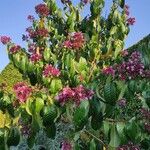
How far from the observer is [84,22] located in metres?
7.75

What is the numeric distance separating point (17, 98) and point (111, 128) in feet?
6.01

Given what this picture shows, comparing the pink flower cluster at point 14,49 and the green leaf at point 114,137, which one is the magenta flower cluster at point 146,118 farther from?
the pink flower cluster at point 14,49

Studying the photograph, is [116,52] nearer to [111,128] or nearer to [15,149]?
[15,149]

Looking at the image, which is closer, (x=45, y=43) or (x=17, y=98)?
(x=17, y=98)

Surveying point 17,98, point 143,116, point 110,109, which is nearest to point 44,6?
point 17,98

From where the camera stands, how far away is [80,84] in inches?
218

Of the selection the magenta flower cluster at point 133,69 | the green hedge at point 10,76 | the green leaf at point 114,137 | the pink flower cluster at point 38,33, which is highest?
the green hedge at point 10,76

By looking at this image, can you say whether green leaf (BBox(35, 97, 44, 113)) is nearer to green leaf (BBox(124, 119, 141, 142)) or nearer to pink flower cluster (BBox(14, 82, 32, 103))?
green leaf (BBox(124, 119, 141, 142))

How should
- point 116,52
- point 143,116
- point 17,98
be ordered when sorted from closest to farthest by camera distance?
point 143,116 < point 17,98 < point 116,52

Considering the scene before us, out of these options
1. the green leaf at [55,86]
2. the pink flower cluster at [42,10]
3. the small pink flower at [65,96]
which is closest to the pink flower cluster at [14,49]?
the pink flower cluster at [42,10]

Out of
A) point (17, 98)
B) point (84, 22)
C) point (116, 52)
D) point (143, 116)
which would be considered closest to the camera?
point (143, 116)

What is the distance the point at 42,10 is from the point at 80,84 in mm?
2375

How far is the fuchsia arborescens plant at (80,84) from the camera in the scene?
329 cm

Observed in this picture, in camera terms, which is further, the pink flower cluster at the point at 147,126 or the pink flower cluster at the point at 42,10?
the pink flower cluster at the point at 42,10
